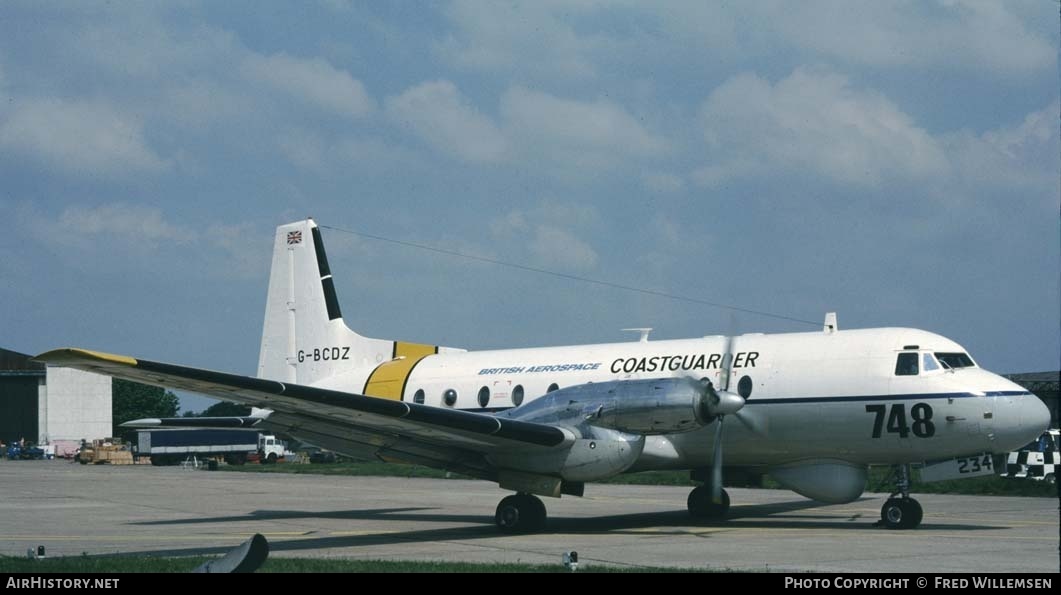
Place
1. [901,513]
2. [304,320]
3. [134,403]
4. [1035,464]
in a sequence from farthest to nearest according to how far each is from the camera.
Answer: [134,403], [1035,464], [304,320], [901,513]

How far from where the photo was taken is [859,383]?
58.9ft

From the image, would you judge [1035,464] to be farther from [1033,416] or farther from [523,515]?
[523,515]

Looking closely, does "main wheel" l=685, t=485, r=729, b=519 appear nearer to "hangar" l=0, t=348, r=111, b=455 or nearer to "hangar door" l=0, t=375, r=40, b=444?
"hangar" l=0, t=348, r=111, b=455

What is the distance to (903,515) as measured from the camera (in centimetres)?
1766

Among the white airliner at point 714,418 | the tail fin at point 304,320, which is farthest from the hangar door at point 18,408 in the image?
the white airliner at point 714,418

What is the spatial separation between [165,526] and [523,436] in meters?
7.85

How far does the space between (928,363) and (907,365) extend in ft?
1.01

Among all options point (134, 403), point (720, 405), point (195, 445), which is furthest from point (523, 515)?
point (134, 403)

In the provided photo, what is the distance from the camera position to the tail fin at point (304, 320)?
24.6 meters

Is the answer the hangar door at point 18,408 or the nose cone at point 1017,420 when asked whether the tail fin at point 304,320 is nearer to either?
the nose cone at point 1017,420

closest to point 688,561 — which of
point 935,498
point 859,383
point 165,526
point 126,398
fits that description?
point 859,383

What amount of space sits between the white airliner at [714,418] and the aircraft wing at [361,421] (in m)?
0.03

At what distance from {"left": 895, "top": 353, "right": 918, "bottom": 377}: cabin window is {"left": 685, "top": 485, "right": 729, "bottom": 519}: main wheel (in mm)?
4213
